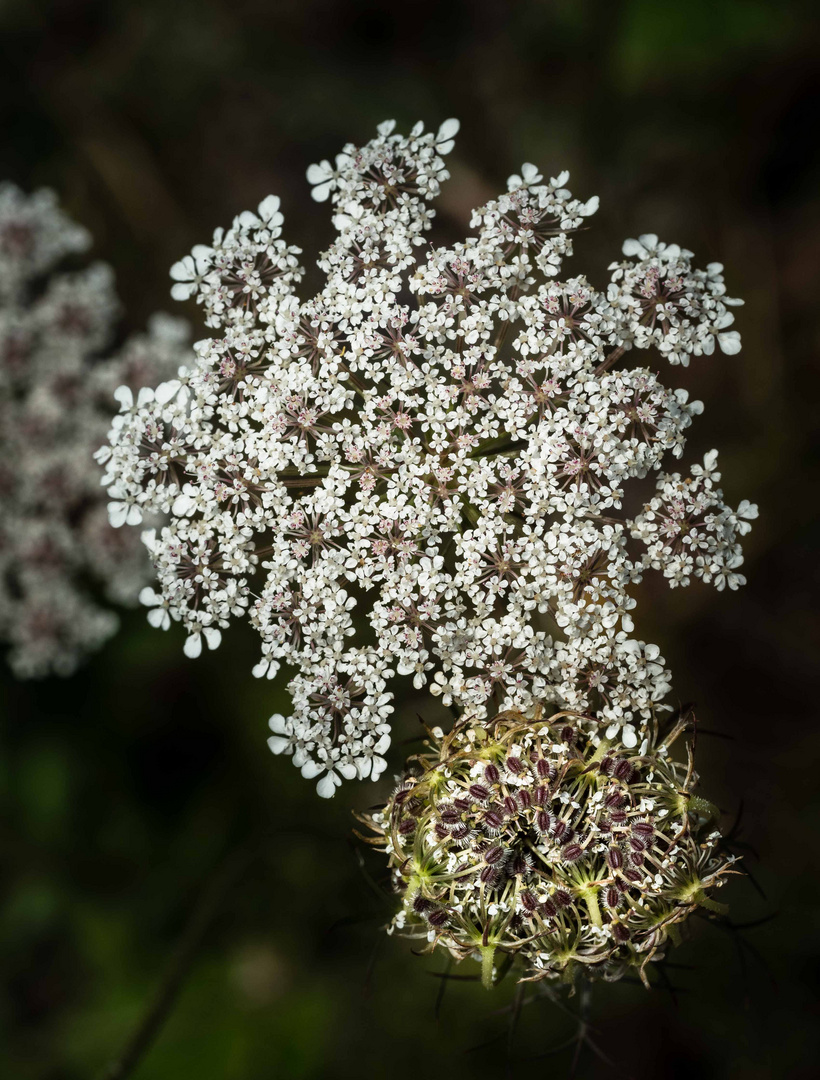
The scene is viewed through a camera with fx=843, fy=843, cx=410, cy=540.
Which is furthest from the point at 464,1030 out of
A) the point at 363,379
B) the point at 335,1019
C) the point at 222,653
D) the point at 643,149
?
the point at 643,149

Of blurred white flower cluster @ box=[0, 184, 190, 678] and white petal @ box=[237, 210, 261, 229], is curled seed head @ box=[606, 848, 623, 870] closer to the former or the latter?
white petal @ box=[237, 210, 261, 229]

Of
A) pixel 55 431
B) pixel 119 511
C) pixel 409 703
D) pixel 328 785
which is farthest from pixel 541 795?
pixel 55 431

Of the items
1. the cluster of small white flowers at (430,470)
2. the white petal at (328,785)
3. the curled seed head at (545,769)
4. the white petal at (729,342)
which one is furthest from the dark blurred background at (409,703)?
the white petal at (729,342)

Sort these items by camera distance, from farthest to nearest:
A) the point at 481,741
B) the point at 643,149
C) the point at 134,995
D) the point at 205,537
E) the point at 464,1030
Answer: the point at 643,149, the point at 134,995, the point at 464,1030, the point at 205,537, the point at 481,741

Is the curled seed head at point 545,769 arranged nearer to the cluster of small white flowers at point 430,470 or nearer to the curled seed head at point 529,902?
the cluster of small white flowers at point 430,470

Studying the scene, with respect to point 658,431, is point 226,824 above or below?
below

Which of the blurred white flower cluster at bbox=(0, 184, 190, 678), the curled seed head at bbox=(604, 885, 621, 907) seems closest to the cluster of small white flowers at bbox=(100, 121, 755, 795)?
the curled seed head at bbox=(604, 885, 621, 907)

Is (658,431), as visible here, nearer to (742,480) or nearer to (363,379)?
(363,379)
